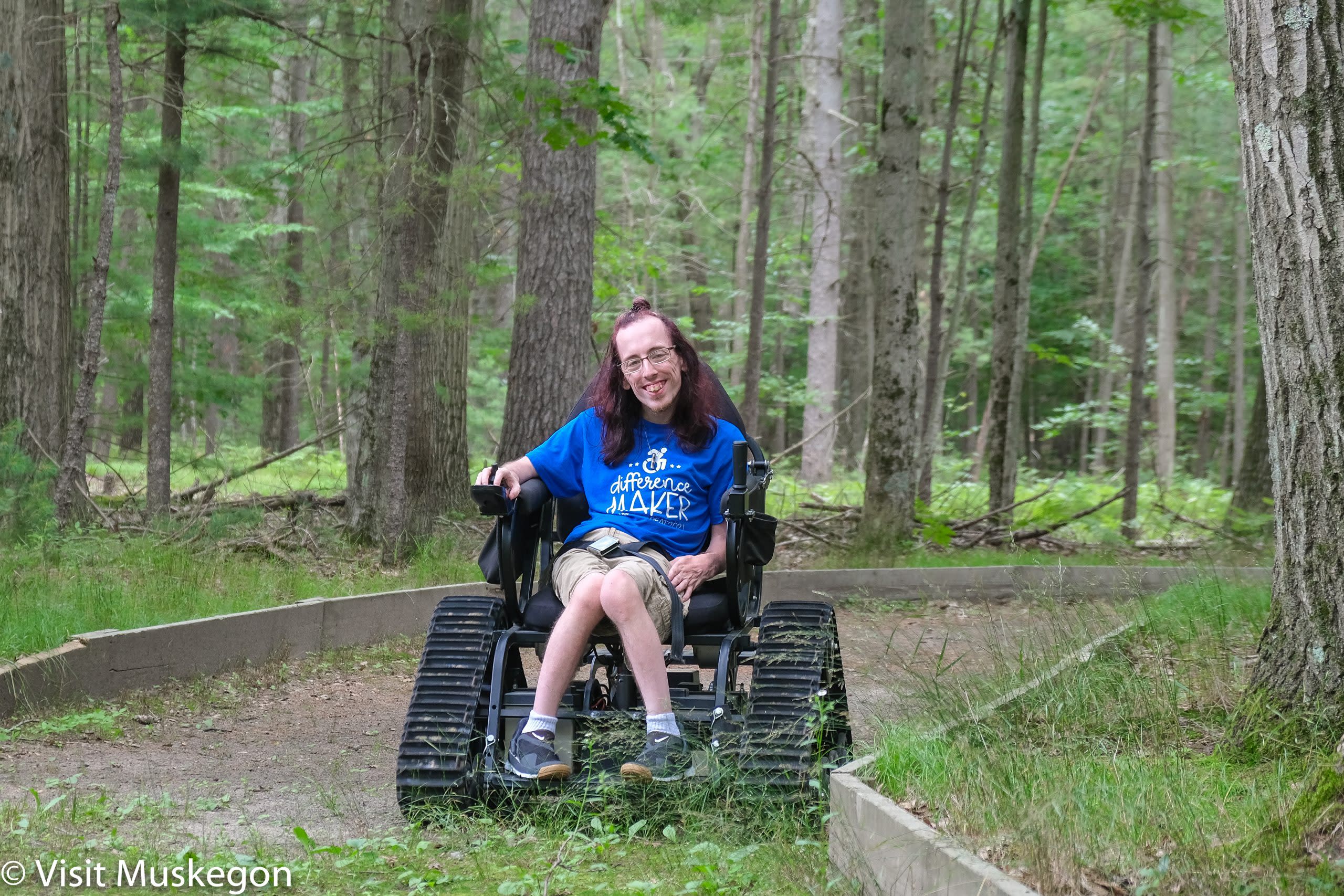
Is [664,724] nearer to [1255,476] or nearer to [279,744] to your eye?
[279,744]

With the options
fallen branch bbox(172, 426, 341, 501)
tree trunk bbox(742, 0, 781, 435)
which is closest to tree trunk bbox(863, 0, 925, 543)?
tree trunk bbox(742, 0, 781, 435)

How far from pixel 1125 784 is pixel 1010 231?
9.60 metres

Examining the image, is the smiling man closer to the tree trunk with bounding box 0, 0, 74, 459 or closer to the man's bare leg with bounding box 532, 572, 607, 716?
the man's bare leg with bounding box 532, 572, 607, 716

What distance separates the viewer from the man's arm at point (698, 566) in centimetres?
425

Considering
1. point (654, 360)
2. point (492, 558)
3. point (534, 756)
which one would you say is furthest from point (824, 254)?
point (534, 756)

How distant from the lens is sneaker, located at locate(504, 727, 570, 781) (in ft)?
12.6

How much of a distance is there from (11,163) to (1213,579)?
848 cm

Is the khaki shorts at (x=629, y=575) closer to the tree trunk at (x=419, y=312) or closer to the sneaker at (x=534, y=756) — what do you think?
the sneaker at (x=534, y=756)

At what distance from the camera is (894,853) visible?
2.98 m

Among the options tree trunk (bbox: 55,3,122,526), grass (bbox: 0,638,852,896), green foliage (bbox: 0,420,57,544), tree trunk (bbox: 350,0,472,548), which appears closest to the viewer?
grass (bbox: 0,638,852,896)

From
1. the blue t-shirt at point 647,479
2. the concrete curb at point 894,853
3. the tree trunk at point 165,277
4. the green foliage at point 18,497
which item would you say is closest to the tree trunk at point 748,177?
the tree trunk at point 165,277

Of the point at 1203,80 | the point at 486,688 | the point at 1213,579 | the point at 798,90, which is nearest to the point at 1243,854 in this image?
the point at 486,688

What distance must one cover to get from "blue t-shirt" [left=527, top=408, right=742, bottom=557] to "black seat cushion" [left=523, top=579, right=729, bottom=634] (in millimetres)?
212

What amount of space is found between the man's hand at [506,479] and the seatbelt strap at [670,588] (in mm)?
271
